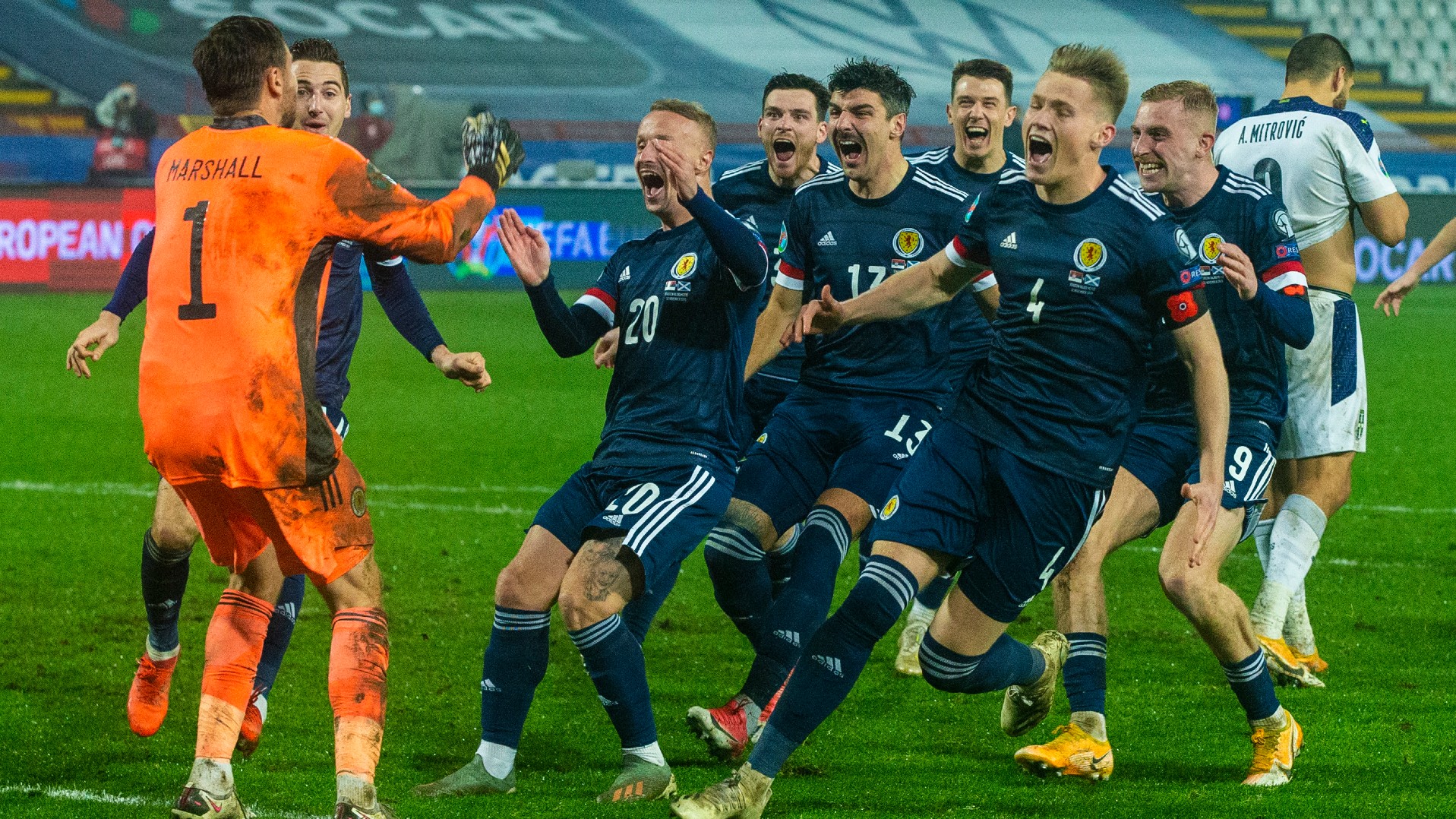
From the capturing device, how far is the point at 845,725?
17.9 ft

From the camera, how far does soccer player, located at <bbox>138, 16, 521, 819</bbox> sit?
382 centimetres

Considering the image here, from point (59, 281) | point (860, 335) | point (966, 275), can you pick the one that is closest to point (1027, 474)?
→ point (966, 275)

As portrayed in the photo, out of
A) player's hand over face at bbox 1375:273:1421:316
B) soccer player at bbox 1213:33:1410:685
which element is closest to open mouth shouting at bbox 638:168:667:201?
soccer player at bbox 1213:33:1410:685

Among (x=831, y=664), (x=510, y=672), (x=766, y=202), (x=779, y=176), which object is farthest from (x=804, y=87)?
(x=831, y=664)

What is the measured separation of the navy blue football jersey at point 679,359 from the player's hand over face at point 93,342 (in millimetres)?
1599

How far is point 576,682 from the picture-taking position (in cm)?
607

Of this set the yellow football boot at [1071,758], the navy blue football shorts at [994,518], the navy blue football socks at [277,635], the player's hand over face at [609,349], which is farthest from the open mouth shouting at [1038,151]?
the navy blue football socks at [277,635]

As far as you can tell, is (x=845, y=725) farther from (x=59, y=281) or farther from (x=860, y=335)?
(x=59, y=281)

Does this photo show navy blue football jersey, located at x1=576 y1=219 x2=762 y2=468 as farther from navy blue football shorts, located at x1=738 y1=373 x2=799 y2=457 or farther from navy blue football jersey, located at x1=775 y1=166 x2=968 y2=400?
navy blue football shorts, located at x1=738 y1=373 x2=799 y2=457

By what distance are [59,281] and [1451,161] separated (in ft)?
69.4

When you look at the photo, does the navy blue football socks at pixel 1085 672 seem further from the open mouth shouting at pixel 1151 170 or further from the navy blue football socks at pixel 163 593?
the navy blue football socks at pixel 163 593

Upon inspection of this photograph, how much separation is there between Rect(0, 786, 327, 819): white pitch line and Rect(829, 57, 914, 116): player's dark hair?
3.09 m

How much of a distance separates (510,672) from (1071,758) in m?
1.71

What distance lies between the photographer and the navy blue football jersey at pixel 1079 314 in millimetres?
4359
